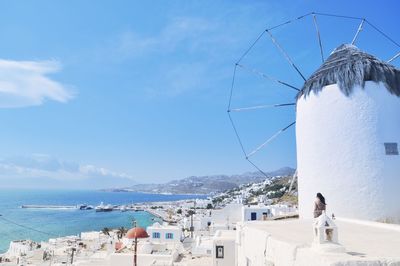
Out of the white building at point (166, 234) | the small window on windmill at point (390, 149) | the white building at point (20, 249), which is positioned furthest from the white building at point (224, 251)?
the white building at point (20, 249)

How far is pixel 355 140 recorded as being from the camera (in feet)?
27.4

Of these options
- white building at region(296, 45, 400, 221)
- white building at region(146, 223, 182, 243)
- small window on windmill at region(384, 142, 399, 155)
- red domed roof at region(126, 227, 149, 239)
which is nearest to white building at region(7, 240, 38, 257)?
white building at region(146, 223, 182, 243)

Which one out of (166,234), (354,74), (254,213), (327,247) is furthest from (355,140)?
(166,234)

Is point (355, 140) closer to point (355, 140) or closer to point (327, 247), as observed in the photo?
point (355, 140)

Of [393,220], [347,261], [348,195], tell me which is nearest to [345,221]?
[348,195]

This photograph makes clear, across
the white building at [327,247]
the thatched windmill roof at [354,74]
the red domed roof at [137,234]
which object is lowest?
the red domed roof at [137,234]

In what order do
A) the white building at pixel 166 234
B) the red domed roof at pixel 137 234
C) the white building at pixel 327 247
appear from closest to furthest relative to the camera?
the white building at pixel 327 247, the red domed roof at pixel 137 234, the white building at pixel 166 234

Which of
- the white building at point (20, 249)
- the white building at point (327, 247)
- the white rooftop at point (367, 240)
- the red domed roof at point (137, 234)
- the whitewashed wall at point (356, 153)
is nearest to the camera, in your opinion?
the white building at point (327, 247)

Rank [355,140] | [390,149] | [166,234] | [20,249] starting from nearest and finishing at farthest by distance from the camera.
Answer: [390,149]
[355,140]
[166,234]
[20,249]

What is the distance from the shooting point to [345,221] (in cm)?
777

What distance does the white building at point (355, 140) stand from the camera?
8133mm

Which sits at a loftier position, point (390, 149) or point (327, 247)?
point (390, 149)

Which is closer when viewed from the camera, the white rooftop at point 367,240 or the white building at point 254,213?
the white rooftop at point 367,240

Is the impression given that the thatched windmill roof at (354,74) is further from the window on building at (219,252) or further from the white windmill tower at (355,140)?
the window on building at (219,252)
